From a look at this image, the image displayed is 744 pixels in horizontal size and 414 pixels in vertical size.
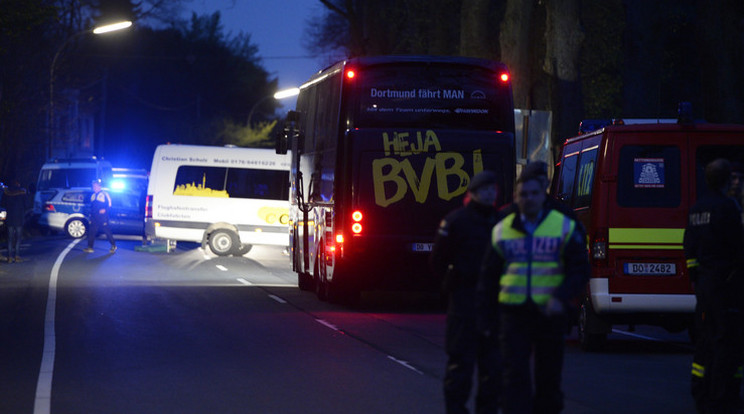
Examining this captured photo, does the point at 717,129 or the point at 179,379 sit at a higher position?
the point at 717,129

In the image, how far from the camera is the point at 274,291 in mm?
22844

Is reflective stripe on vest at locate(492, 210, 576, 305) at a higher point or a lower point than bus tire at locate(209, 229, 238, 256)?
higher

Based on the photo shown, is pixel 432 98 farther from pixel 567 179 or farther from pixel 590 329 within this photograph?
pixel 590 329

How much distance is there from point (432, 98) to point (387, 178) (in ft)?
→ 4.39

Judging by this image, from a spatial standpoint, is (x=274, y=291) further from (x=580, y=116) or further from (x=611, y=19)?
(x=611, y=19)

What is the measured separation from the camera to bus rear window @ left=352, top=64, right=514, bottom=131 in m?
19.3

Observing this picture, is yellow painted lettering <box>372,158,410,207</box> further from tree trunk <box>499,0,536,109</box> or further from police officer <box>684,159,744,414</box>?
tree trunk <box>499,0,536,109</box>

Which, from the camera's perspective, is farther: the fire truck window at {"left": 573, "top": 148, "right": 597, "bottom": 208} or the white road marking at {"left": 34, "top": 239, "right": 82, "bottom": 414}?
the fire truck window at {"left": 573, "top": 148, "right": 597, "bottom": 208}

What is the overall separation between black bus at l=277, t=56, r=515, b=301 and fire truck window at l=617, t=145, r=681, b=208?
16.8 ft

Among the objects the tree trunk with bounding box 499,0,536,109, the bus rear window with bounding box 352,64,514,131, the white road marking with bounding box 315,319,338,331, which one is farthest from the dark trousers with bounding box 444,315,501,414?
the tree trunk with bounding box 499,0,536,109

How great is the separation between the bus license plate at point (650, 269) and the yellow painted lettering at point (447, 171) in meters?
5.46

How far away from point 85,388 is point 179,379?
938mm

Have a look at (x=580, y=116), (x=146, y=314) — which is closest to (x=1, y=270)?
(x=146, y=314)

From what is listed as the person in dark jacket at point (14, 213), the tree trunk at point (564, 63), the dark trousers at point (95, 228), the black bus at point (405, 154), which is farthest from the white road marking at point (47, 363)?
the dark trousers at point (95, 228)
